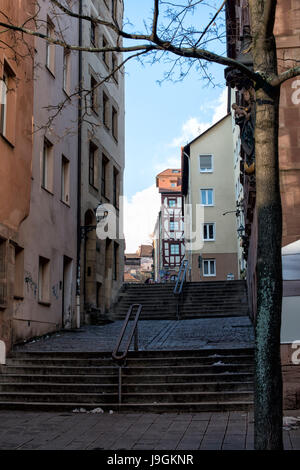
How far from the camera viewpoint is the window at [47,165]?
1948 centimetres

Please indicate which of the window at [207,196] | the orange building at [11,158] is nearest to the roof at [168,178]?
the window at [207,196]

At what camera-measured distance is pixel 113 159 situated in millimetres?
A: 29422

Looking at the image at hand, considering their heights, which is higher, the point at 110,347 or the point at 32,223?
the point at 32,223

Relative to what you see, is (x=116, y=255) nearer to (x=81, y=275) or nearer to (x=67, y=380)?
(x=81, y=275)

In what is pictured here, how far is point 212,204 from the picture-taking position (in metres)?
48.7

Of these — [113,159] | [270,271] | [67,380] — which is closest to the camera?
[270,271]

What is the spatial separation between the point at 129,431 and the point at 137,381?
9.36 ft

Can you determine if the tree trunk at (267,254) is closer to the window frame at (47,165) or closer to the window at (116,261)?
the window frame at (47,165)

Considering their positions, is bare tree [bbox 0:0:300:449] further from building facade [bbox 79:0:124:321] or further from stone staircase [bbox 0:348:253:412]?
building facade [bbox 79:0:124:321]

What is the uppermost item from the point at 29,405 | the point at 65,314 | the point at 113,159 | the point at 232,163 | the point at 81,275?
the point at 232,163

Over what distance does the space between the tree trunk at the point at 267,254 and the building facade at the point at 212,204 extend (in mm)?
40406
